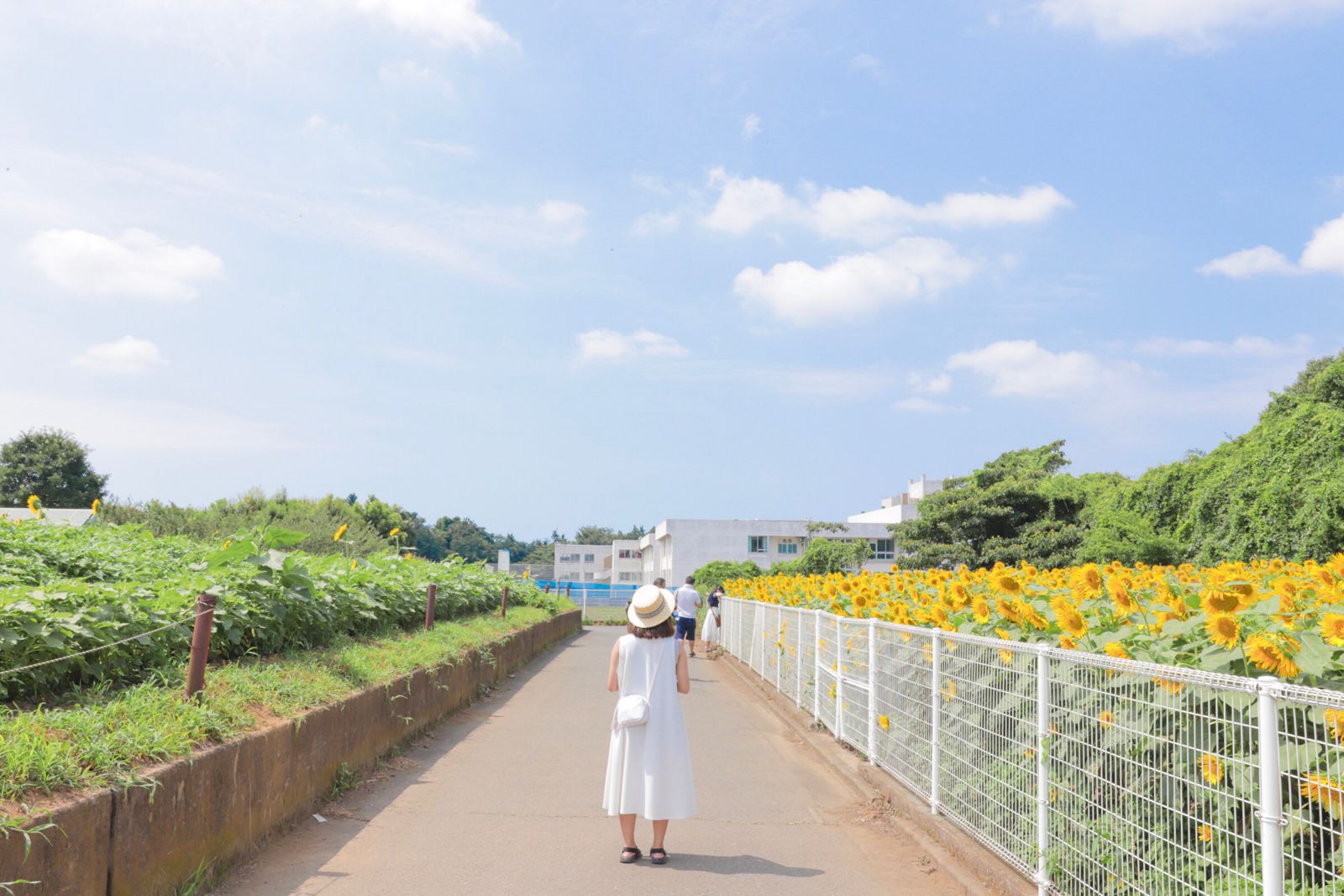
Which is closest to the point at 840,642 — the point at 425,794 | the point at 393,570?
the point at 425,794

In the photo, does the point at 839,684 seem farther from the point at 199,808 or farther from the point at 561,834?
the point at 199,808

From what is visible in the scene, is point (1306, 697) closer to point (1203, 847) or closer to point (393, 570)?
point (1203, 847)

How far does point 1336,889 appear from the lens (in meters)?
3.12

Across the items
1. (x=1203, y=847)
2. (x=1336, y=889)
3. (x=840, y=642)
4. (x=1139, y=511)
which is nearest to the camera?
(x=1336, y=889)

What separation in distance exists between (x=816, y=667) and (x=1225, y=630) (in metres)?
7.61

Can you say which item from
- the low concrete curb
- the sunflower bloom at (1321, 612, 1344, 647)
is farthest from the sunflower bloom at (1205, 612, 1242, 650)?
the low concrete curb

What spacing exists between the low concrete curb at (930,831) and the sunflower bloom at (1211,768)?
160 cm

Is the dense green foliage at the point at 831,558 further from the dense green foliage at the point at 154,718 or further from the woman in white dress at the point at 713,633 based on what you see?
the dense green foliage at the point at 154,718

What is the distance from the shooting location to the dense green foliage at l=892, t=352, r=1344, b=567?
67.3 ft

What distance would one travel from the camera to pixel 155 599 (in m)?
7.10

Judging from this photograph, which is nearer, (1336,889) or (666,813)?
(1336,889)

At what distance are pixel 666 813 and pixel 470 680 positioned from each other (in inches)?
305

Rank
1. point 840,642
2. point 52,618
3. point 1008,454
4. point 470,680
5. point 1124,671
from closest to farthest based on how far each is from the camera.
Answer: point 1124,671 → point 52,618 → point 840,642 → point 470,680 → point 1008,454

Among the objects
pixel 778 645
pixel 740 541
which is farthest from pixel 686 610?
pixel 740 541
